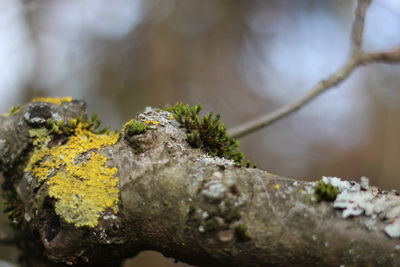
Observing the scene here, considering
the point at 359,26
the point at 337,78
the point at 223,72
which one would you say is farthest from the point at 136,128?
the point at 223,72

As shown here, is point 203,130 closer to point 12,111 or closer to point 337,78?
point 12,111

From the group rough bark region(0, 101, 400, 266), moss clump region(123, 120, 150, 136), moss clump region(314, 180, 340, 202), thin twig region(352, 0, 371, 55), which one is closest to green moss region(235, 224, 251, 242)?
rough bark region(0, 101, 400, 266)

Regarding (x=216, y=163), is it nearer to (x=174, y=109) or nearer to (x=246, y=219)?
(x=246, y=219)

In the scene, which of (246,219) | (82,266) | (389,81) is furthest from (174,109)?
(389,81)

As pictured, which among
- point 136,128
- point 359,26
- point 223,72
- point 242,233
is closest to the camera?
point 242,233

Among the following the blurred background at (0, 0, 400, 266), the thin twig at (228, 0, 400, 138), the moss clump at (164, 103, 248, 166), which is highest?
the blurred background at (0, 0, 400, 266)

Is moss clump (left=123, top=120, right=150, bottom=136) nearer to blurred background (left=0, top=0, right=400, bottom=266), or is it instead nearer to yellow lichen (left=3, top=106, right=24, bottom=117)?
yellow lichen (left=3, top=106, right=24, bottom=117)
